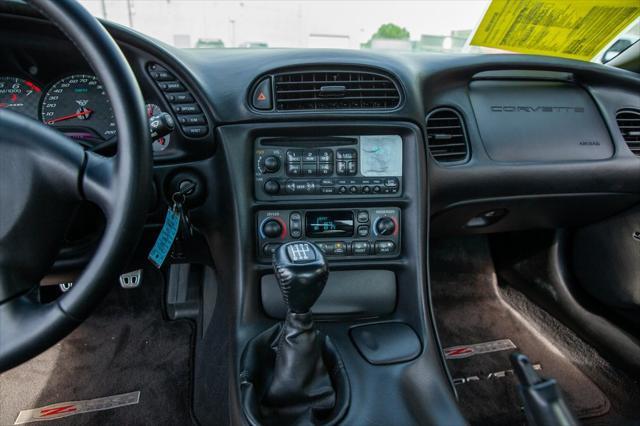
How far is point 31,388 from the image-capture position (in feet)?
5.63

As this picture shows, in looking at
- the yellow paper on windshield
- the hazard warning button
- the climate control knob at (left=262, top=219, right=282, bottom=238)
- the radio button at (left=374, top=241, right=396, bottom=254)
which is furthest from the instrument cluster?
the yellow paper on windshield

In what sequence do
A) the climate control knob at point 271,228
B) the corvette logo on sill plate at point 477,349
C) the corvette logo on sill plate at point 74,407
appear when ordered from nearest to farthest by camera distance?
1. the climate control knob at point 271,228
2. the corvette logo on sill plate at point 74,407
3. the corvette logo on sill plate at point 477,349

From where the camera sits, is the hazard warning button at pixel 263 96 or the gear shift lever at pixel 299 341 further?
the hazard warning button at pixel 263 96

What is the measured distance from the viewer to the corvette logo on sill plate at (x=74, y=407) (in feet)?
5.29

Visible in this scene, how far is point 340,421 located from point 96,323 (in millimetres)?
1397

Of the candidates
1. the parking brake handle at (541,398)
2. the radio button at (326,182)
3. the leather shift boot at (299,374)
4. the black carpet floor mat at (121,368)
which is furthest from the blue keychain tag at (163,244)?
the black carpet floor mat at (121,368)

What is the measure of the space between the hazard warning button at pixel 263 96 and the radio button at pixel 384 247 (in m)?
0.51

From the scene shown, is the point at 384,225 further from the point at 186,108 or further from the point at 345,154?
the point at 186,108

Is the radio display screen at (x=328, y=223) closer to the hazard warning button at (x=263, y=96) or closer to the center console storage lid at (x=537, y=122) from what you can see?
the hazard warning button at (x=263, y=96)

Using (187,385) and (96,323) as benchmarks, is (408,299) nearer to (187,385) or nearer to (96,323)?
(187,385)

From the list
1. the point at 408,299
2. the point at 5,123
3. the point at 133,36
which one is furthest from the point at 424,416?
the point at 133,36

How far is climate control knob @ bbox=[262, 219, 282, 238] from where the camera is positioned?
1.29 metres

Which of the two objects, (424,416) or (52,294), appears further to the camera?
(52,294)

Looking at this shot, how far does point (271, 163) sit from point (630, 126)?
4.65 feet
